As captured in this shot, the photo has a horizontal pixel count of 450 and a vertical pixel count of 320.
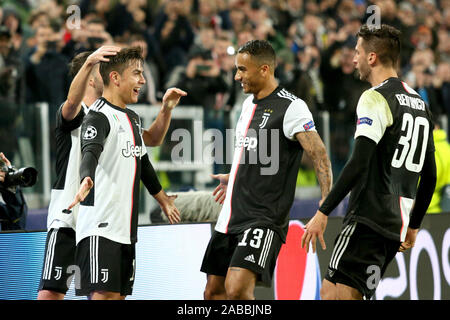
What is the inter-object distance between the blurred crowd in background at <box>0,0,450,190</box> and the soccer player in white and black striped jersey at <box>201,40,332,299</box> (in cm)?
385

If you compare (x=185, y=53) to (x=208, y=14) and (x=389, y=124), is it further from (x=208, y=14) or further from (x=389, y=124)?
(x=389, y=124)

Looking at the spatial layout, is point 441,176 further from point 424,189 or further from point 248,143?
point 248,143

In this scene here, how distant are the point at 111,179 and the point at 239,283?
109 cm

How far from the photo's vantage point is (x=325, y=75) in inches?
500

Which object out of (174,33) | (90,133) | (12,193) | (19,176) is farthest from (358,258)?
(174,33)

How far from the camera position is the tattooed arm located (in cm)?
550

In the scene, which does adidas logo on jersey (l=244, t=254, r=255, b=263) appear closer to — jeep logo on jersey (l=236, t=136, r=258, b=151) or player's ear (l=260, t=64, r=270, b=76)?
jeep logo on jersey (l=236, t=136, r=258, b=151)

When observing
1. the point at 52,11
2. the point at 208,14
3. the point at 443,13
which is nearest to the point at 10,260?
the point at 52,11

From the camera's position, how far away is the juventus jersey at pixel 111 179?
17.2ft

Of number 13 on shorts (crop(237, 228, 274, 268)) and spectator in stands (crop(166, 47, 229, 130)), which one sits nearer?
number 13 on shorts (crop(237, 228, 274, 268))

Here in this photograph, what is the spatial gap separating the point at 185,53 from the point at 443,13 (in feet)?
26.8

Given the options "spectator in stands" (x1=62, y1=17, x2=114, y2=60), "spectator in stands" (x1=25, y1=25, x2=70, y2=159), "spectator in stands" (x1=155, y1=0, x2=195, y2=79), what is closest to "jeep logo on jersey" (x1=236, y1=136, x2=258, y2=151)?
"spectator in stands" (x1=62, y1=17, x2=114, y2=60)

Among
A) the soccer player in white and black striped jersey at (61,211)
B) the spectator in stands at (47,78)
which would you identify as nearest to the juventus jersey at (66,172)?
the soccer player in white and black striped jersey at (61,211)

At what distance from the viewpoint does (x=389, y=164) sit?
17.0 feet
